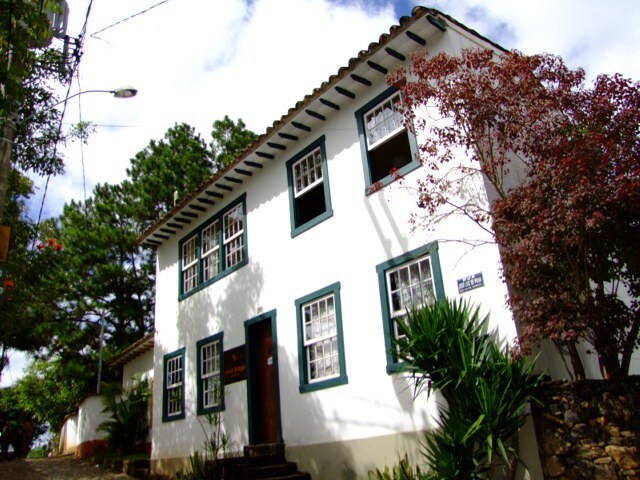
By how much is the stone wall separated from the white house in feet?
3.37

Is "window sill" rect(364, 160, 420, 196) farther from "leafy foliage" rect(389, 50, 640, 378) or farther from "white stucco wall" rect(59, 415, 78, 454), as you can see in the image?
"white stucco wall" rect(59, 415, 78, 454)

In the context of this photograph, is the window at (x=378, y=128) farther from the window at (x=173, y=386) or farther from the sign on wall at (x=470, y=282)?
the window at (x=173, y=386)

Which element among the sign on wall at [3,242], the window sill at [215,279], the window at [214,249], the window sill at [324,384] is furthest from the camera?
the window at [214,249]

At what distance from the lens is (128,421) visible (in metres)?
17.1

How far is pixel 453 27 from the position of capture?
29.4 ft

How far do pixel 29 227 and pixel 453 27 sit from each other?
9.82m

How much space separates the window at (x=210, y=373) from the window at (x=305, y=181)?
3415mm

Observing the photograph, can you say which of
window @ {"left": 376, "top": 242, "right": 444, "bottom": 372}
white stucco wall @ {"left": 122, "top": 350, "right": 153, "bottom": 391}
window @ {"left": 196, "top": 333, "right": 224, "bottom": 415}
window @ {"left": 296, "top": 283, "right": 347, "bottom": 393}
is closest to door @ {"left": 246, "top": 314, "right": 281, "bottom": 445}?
window @ {"left": 296, "top": 283, "right": 347, "bottom": 393}

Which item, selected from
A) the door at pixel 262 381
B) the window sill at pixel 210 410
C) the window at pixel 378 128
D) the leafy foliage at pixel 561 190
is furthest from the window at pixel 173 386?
the leafy foliage at pixel 561 190

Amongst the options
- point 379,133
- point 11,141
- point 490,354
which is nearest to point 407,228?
point 379,133

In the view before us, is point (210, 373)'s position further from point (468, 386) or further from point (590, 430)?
point (590, 430)

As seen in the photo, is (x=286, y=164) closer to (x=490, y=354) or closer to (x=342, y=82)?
(x=342, y=82)

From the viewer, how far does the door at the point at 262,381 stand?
36.3 ft

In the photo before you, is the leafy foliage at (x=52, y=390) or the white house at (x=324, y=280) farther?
the leafy foliage at (x=52, y=390)
